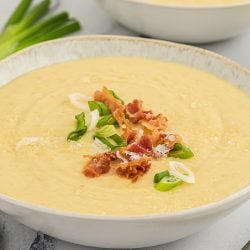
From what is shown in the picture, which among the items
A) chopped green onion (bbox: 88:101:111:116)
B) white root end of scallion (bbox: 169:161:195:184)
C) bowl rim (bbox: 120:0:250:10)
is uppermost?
bowl rim (bbox: 120:0:250:10)

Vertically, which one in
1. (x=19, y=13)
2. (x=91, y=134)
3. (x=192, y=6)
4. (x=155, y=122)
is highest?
(x=192, y=6)

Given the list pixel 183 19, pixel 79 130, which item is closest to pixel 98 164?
pixel 79 130

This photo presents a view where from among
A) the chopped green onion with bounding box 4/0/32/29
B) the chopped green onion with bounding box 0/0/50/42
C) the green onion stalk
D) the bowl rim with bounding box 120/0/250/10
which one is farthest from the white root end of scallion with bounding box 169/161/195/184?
the chopped green onion with bounding box 4/0/32/29

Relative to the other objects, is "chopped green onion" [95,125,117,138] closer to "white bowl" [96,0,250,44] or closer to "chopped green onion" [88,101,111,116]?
"chopped green onion" [88,101,111,116]

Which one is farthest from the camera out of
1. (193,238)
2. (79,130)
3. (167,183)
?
(79,130)

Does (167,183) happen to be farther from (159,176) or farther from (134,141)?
(134,141)

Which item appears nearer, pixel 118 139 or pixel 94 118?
pixel 118 139

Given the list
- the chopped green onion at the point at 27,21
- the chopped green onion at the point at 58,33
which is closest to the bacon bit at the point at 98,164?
the chopped green onion at the point at 58,33
